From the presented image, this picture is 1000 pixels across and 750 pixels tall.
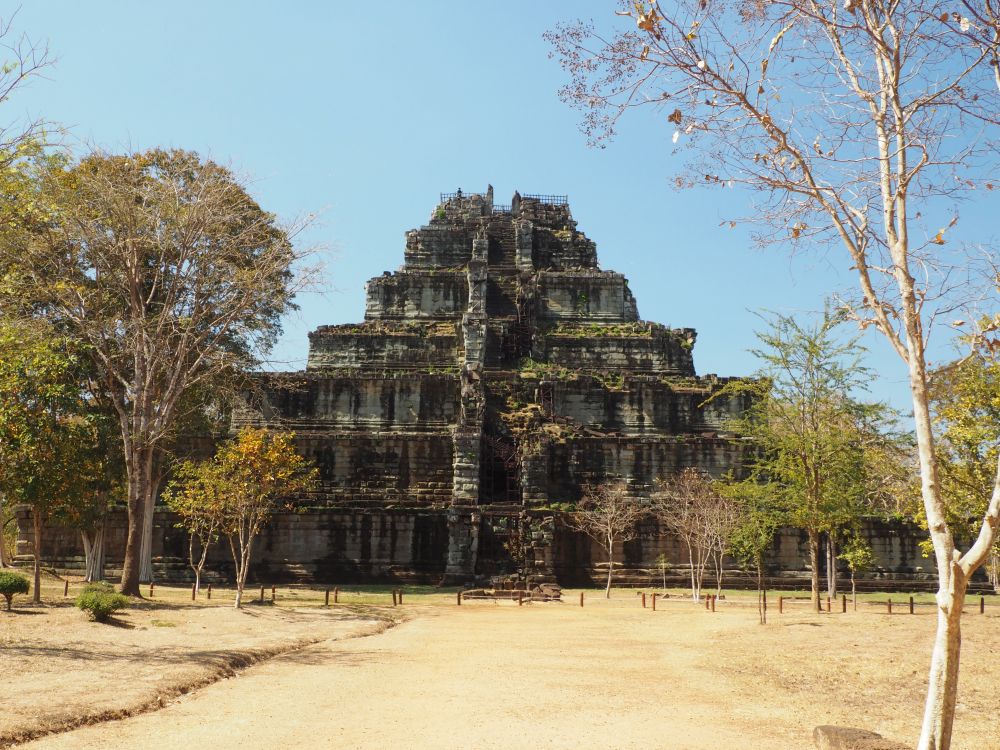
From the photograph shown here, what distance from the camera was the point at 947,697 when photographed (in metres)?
6.71

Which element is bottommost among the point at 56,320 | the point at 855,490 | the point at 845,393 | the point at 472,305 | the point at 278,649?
the point at 278,649

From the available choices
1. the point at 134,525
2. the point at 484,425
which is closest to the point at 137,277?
the point at 134,525

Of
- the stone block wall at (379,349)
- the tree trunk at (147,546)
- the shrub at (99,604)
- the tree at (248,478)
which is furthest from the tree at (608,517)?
the shrub at (99,604)

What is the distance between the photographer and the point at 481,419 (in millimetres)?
31625

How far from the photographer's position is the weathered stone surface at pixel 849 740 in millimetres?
7848

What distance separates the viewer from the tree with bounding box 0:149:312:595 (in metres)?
21.9

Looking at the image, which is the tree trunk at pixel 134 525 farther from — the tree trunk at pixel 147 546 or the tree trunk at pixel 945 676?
the tree trunk at pixel 945 676

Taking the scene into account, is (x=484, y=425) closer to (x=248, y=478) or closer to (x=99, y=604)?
(x=248, y=478)

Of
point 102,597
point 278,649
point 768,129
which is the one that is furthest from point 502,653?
point 768,129

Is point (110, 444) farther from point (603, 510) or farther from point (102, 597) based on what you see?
point (603, 510)

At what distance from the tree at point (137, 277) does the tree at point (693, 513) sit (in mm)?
15227

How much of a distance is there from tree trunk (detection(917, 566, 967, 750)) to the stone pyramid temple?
21.0 metres

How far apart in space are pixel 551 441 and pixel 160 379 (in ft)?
46.8

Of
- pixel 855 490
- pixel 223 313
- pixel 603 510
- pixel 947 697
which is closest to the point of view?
pixel 947 697
